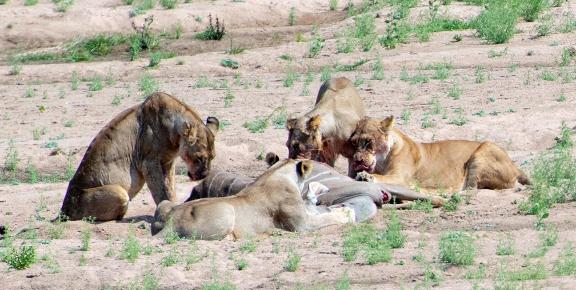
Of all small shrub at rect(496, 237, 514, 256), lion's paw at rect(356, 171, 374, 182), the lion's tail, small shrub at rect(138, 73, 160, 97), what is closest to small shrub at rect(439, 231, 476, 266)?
small shrub at rect(496, 237, 514, 256)

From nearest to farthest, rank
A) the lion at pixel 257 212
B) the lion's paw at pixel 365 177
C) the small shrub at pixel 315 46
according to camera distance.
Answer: the lion at pixel 257 212 < the lion's paw at pixel 365 177 < the small shrub at pixel 315 46

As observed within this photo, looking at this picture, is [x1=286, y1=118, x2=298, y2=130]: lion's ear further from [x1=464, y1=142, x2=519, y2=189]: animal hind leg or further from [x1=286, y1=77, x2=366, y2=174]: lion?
[x1=464, y1=142, x2=519, y2=189]: animal hind leg

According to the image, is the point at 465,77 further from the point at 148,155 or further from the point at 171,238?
the point at 171,238

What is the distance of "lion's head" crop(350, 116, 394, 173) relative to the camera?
1337cm

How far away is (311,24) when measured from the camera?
86.2 feet

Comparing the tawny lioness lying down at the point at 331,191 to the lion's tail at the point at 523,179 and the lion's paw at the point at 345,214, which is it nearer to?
Result: the lion's paw at the point at 345,214

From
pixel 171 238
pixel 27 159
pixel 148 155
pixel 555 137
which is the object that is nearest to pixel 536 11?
pixel 555 137

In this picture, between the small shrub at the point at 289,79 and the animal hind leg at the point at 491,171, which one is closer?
the animal hind leg at the point at 491,171

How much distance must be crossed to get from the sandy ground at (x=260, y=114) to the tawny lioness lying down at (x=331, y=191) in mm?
235

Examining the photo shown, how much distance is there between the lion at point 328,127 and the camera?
13664 mm

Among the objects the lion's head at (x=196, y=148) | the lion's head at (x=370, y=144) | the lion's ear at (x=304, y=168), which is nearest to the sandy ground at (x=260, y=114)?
the lion's ear at (x=304, y=168)

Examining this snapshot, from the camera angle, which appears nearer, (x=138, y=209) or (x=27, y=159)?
(x=138, y=209)

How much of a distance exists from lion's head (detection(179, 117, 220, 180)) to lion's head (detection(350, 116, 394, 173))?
1501mm

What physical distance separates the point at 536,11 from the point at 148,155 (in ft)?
41.8
